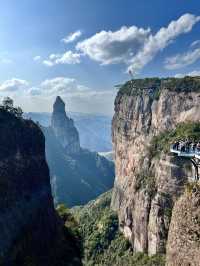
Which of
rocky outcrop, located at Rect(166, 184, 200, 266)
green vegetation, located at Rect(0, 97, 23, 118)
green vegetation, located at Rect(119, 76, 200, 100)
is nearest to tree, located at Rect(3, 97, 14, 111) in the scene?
green vegetation, located at Rect(0, 97, 23, 118)

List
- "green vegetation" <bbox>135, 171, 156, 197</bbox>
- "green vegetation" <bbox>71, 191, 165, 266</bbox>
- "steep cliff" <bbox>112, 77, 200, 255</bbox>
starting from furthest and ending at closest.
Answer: "green vegetation" <bbox>135, 171, 156, 197</bbox> < "green vegetation" <bbox>71, 191, 165, 266</bbox> < "steep cliff" <bbox>112, 77, 200, 255</bbox>

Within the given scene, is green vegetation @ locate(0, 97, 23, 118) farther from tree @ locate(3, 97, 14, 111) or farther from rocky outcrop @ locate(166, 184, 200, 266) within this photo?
rocky outcrop @ locate(166, 184, 200, 266)

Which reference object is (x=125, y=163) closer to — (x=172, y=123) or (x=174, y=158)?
(x=172, y=123)

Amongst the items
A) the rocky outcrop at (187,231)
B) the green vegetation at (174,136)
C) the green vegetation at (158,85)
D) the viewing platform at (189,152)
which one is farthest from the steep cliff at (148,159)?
the rocky outcrop at (187,231)

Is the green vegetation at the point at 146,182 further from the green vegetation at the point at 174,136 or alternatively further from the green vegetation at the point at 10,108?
the green vegetation at the point at 10,108

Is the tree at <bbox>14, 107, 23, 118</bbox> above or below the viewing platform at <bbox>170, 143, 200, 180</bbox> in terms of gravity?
above
